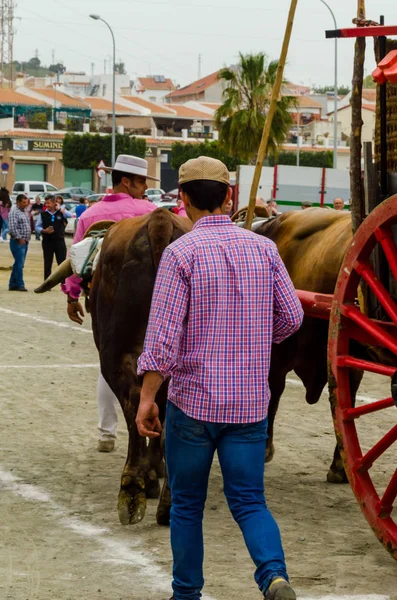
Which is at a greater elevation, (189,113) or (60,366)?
(189,113)

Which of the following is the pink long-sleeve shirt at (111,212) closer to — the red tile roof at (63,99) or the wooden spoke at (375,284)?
the wooden spoke at (375,284)

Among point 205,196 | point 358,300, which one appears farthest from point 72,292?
point 205,196

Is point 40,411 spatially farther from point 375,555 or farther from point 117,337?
point 375,555

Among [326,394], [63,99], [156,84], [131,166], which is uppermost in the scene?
[156,84]

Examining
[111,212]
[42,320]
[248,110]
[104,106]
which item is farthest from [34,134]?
[111,212]

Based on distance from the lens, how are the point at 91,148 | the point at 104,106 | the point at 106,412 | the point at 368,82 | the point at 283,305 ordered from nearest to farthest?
the point at 283,305, the point at 106,412, the point at 91,148, the point at 368,82, the point at 104,106

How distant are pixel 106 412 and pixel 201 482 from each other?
A: 3551 millimetres

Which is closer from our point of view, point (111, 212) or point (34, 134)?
point (111, 212)

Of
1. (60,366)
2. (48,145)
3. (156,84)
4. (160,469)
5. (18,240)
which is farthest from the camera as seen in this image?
(156,84)

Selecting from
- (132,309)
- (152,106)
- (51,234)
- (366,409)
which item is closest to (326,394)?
(132,309)

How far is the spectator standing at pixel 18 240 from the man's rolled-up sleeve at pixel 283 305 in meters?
16.5

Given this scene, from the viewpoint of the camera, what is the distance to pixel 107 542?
5781mm

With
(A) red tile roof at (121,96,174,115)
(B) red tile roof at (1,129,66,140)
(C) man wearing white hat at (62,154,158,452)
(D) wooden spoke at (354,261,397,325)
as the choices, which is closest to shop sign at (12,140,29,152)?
(B) red tile roof at (1,129,66,140)

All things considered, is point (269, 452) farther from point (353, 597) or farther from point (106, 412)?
point (353, 597)
